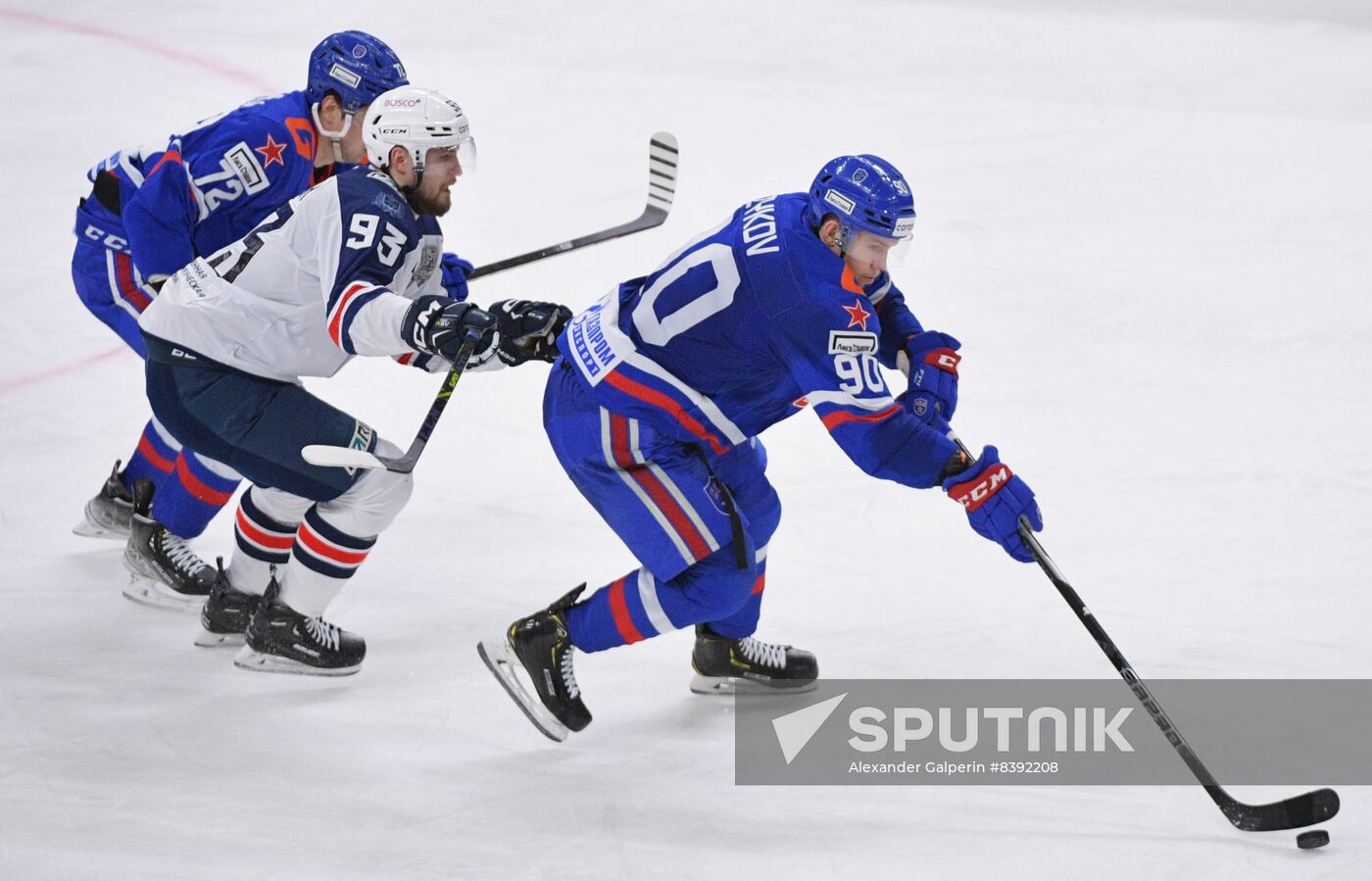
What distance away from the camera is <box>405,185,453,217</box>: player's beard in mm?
3400

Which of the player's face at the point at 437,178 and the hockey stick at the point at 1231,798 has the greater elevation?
the player's face at the point at 437,178

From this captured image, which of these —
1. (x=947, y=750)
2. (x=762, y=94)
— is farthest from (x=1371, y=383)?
(x=762, y=94)

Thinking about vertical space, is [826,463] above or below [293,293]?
below

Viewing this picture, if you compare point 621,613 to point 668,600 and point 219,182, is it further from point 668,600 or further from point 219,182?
Result: point 219,182

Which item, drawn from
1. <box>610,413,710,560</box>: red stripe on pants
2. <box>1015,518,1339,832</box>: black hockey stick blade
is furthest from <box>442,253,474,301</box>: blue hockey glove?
<box>1015,518,1339,832</box>: black hockey stick blade

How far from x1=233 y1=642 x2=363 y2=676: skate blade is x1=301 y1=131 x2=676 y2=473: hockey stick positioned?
48 centimetres

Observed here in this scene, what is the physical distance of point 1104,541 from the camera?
404cm

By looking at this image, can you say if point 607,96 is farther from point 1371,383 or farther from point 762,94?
point 1371,383

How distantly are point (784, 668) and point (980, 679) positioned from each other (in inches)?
16.4

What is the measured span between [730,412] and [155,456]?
61.5 inches

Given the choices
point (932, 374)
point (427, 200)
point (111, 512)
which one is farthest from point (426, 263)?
point (111, 512)

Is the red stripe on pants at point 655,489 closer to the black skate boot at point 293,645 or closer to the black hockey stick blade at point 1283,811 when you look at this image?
the black skate boot at point 293,645

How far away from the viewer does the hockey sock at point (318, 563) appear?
3486mm

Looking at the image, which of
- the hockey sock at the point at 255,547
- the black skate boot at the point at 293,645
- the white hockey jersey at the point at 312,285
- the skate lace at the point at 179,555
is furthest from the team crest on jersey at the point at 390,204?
the skate lace at the point at 179,555
